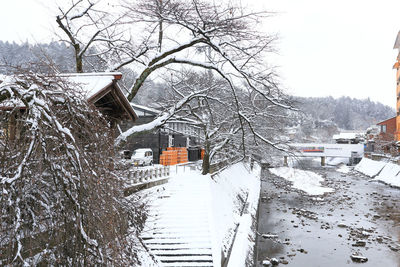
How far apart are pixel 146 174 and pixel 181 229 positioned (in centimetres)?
399

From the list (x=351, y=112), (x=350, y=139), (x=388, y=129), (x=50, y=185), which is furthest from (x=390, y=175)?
(x=351, y=112)

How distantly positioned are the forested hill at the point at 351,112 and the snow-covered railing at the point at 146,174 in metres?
122

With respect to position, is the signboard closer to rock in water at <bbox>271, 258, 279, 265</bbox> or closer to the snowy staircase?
rock in water at <bbox>271, 258, 279, 265</bbox>

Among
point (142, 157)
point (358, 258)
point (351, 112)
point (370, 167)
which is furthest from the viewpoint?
point (351, 112)

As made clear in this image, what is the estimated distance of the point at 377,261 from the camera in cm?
1458

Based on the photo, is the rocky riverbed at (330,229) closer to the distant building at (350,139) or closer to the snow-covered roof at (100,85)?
the snow-covered roof at (100,85)

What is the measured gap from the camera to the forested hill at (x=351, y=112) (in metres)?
139

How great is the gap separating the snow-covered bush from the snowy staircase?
6.81 m

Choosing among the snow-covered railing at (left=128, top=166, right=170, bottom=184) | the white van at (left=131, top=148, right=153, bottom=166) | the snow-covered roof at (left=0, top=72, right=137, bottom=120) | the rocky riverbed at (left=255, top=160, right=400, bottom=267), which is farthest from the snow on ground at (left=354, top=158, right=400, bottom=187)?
the snow-covered roof at (left=0, top=72, right=137, bottom=120)

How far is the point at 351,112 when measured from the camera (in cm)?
15375

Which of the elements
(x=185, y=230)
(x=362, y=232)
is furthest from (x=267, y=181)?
(x=185, y=230)

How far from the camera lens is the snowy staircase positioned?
11461 millimetres

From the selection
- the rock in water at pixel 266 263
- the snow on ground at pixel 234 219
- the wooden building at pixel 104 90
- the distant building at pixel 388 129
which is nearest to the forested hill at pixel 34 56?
the wooden building at pixel 104 90

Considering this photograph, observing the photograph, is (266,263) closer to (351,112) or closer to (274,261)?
(274,261)
